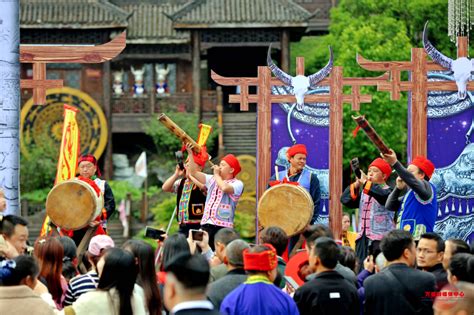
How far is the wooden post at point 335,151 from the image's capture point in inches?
584

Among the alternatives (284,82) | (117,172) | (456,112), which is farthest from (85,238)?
(117,172)

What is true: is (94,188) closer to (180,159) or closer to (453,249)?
(180,159)

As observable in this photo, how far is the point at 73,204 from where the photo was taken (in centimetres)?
1309

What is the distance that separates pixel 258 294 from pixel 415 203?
424 centimetres

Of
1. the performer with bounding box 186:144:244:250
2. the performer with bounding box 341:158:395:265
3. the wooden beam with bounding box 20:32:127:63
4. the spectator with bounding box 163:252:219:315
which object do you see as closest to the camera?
the spectator with bounding box 163:252:219:315

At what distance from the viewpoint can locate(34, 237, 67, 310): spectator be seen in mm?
9312

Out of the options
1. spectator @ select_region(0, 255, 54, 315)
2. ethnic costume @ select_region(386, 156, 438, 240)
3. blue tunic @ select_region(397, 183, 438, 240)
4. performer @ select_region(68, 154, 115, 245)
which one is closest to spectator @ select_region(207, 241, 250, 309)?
spectator @ select_region(0, 255, 54, 315)

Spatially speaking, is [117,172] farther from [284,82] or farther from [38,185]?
[284,82]

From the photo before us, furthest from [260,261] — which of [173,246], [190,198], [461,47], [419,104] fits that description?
[461,47]

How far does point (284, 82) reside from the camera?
1519 cm

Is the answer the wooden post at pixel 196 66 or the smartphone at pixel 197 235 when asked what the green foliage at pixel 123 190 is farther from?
the smartphone at pixel 197 235

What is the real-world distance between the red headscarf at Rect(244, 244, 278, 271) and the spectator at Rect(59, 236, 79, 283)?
2.05 metres

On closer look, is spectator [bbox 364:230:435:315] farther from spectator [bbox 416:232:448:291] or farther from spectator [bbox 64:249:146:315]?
spectator [bbox 64:249:146:315]

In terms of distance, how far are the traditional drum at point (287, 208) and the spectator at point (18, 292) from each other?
5566mm
